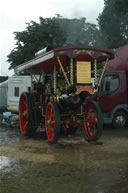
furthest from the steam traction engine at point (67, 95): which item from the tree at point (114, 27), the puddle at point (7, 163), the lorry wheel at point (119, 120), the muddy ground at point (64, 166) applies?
the tree at point (114, 27)

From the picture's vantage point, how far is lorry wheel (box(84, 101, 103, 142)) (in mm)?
6892

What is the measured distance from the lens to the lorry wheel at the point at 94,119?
6.89m

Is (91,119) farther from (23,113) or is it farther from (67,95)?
(23,113)

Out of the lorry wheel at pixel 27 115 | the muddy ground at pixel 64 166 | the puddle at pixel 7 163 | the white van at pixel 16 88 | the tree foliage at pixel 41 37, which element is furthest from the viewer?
the tree foliage at pixel 41 37

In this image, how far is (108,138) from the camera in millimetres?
8281

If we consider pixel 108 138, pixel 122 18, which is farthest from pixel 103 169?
pixel 122 18

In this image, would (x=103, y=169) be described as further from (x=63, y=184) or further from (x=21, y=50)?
(x=21, y=50)

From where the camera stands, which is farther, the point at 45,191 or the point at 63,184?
the point at 63,184

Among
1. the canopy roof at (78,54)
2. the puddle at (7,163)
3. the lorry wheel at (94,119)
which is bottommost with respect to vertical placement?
the puddle at (7,163)

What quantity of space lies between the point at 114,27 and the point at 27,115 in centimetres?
2660

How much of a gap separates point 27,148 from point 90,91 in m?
1.86

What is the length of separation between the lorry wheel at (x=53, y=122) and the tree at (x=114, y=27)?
24.7 m

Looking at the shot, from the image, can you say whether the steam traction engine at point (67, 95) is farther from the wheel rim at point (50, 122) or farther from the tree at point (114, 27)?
the tree at point (114, 27)

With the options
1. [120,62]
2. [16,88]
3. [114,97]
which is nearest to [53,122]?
[114,97]
